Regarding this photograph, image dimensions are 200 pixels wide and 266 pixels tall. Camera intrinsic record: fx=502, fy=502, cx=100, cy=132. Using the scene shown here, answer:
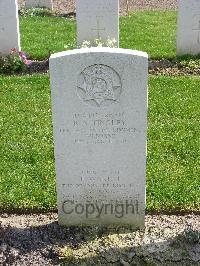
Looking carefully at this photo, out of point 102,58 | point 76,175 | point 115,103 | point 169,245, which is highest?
point 102,58

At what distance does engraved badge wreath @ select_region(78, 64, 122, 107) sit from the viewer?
4355 mm

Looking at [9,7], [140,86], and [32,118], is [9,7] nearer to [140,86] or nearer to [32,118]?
[32,118]

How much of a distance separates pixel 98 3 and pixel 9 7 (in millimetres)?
1814

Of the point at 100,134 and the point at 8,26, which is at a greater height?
the point at 8,26

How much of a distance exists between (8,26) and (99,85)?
6340 millimetres

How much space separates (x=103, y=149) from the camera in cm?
462

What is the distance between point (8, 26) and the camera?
33.5 ft

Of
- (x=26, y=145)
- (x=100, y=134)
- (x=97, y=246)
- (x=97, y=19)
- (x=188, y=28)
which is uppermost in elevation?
(x=97, y=19)

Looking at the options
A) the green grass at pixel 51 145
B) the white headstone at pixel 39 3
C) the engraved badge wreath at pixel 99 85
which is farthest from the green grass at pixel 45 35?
the engraved badge wreath at pixel 99 85

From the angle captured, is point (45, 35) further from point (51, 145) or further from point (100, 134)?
point (100, 134)

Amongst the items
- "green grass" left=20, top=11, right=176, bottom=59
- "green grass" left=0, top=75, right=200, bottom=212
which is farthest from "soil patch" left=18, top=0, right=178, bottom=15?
"green grass" left=0, top=75, right=200, bottom=212

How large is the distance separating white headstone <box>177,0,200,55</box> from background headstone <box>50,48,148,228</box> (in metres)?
6.46

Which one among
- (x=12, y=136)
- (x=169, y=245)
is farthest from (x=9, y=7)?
(x=169, y=245)

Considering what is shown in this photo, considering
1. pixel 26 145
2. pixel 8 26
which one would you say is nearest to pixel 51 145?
pixel 26 145
